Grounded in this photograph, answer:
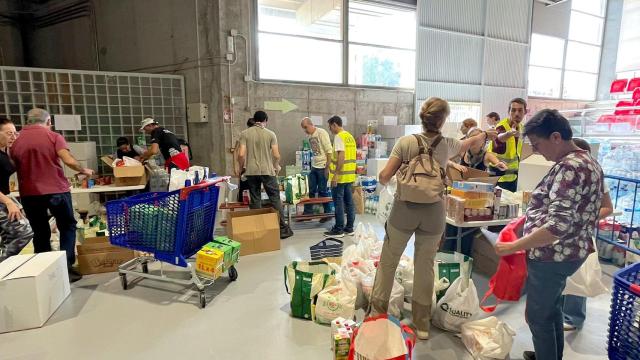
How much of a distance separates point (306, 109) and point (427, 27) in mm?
3399

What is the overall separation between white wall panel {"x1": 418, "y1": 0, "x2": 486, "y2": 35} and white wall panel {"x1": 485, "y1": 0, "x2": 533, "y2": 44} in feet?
0.84

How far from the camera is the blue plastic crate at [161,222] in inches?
110

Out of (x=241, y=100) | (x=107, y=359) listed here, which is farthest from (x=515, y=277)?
(x=241, y=100)

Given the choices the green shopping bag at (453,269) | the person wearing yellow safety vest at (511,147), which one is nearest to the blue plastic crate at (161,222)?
the green shopping bag at (453,269)

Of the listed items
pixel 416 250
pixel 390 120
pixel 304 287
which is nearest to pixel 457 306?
pixel 416 250

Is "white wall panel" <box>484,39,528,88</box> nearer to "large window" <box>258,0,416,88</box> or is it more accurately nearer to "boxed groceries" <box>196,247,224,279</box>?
"large window" <box>258,0,416,88</box>

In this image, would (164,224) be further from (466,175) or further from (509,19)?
(509,19)

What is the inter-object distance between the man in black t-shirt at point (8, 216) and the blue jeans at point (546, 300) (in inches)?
135

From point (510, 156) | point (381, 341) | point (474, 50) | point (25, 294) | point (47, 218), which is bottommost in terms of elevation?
point (25, 294)

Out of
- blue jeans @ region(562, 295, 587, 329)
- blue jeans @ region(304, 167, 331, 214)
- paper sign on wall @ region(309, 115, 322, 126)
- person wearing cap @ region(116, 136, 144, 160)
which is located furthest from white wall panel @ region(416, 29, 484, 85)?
blue jeans @ region(562, 295, 587, 329)

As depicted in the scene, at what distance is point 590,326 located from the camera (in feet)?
8.28

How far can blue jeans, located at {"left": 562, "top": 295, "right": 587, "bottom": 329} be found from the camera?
8.25 feet

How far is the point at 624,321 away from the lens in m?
1.40

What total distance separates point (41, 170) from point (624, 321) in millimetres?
3895
